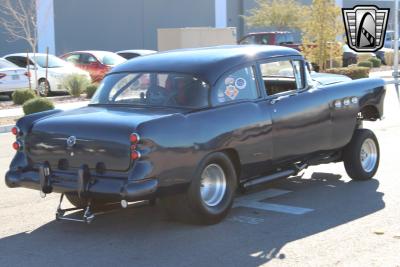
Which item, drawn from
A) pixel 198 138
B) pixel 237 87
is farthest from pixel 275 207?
pixel 198 138

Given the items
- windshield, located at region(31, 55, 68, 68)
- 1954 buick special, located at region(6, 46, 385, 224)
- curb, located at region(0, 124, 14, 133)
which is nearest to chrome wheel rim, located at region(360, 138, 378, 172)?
1954 buick special, located at region(6, 46, 385, 224)

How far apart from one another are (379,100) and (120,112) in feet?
12.3

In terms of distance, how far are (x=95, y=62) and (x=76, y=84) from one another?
394cm

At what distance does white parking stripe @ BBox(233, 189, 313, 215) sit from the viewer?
7355 mm

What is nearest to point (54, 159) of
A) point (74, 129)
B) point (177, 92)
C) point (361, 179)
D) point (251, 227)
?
point (74, 129)

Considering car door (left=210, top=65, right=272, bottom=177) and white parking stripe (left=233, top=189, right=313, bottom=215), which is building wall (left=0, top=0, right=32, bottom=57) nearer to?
white parking stripe (left=233, top=189, right=313, bottom=215)

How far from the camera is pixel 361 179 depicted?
8.71 meters

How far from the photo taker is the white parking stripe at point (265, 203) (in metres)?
7.36

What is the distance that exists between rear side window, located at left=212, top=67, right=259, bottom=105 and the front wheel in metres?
1.87

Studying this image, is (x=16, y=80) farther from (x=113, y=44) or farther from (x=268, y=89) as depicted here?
(x=113, y=44)

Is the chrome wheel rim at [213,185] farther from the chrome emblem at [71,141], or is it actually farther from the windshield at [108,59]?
the windshield at [108,59]

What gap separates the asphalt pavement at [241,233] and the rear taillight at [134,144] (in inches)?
30.8

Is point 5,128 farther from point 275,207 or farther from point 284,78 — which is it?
point 275,207

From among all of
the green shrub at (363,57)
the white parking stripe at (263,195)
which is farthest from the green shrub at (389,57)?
the white parking stripe at (263,195)
